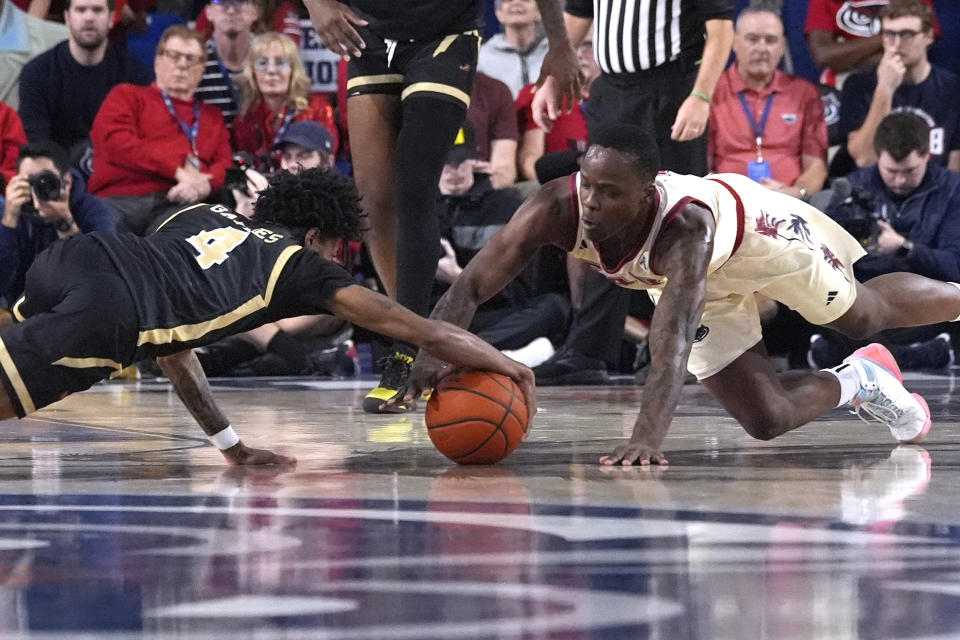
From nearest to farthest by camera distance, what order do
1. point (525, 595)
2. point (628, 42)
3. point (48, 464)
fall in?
point (525, 595), point (48, 464), point (628, 42)

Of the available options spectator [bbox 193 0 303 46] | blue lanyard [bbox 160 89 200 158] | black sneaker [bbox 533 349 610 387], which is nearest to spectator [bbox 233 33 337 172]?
blue lanyard [bbox 160 89 200 158]

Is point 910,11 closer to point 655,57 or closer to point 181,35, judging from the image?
point 655,57

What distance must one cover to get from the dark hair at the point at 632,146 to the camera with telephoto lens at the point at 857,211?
405 centimetres

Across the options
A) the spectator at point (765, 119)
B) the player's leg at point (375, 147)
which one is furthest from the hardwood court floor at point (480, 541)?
the spectator at point (765, 119)

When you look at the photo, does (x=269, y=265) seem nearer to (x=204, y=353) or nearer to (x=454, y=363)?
(x=454, y=363)

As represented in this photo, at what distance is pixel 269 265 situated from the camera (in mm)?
3561

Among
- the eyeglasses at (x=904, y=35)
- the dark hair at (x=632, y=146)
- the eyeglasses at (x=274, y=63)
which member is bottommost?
the eyeglasses at (x=274, y=63)

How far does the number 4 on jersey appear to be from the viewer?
3566mm

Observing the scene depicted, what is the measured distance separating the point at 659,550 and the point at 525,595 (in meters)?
0.41

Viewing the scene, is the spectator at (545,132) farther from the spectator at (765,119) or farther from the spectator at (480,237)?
the spectator at (765,119)

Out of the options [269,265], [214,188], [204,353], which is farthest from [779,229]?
[214,188]

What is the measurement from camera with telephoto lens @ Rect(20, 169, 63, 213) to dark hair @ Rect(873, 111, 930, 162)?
4.42m

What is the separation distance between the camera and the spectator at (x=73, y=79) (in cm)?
855

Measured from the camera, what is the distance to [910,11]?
27.9ft
